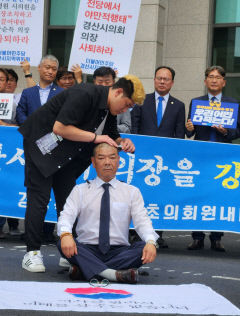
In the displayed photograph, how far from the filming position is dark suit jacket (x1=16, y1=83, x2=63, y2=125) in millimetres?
7727

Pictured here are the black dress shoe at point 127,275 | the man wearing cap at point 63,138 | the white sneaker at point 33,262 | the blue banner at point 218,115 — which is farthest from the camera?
the blue banner at point 218,115

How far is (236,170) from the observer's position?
758cm

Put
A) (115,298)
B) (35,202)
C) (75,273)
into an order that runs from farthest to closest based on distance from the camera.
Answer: (35,202) < (75,273) < (115,298)

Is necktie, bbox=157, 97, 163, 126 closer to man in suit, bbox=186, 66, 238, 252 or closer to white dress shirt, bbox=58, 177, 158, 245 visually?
man in suit, bbox=186, 66, 238, 252

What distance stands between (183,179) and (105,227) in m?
2.15

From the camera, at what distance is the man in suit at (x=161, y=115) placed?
7.83m

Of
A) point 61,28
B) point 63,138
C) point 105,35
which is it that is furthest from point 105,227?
point 61,28

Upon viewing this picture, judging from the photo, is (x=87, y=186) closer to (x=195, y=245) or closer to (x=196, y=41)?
(x=195, y=245)

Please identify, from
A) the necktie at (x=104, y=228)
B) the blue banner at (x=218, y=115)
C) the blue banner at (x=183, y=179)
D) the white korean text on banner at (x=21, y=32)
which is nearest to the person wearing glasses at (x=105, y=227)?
the necktie at (x=104, y=228)

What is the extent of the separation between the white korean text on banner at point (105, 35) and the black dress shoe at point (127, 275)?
3348 millimetres

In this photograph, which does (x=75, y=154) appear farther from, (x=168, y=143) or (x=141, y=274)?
(x=168, y=143)

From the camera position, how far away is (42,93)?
7797mm

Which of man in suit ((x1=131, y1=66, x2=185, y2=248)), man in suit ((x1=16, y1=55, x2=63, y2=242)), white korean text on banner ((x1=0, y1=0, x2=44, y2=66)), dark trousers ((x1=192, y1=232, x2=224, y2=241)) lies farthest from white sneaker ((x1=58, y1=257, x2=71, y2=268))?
white korean text on banner ((x1=0, y1=0, x2=44, y2=66))

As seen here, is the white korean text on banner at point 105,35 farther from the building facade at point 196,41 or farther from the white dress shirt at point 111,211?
the building facade at point 196,41
